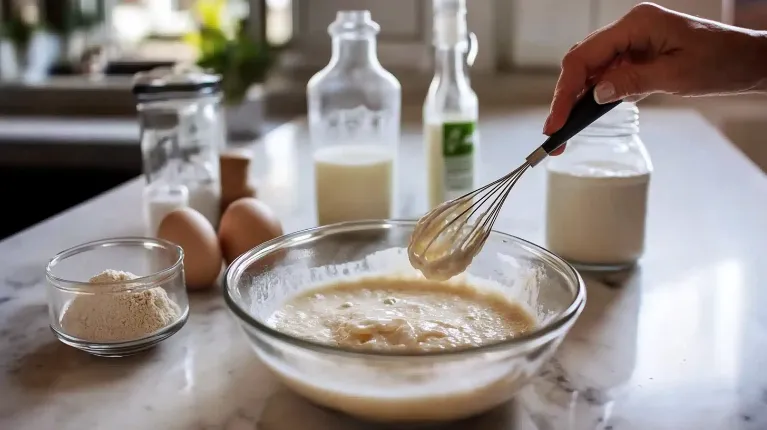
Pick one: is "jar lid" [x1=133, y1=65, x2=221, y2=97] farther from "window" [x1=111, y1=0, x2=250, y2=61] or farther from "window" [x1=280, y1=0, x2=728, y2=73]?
"window" [x1=111, y1=0, x2=250, y2=61]

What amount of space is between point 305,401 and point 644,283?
46cm

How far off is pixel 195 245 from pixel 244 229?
0.07 meters

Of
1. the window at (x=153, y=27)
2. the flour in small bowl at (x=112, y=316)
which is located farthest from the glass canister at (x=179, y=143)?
the window at (x=153, y=27)

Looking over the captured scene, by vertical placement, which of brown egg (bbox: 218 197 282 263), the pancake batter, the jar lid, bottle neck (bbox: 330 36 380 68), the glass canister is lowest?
the pancake batter

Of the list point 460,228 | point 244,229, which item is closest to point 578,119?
point 460,228

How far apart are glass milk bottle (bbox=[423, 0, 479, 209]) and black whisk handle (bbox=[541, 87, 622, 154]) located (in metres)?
0.27

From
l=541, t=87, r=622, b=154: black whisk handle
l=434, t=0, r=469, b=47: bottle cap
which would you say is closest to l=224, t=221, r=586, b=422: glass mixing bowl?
l=541, t=87, r=622, b=154: black whisk handle

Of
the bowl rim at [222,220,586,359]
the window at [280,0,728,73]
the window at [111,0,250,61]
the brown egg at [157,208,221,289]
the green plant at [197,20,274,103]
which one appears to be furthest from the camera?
the window at [111,0,250,61]

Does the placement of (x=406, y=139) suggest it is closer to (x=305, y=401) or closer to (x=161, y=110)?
(x=161, y=110)

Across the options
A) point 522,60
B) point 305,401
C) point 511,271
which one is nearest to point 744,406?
point 511,271

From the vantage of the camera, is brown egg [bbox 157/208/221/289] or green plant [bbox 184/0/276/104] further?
green plant [bbox 184/0/276/104]

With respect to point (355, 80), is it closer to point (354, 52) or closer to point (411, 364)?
point (354, 52)

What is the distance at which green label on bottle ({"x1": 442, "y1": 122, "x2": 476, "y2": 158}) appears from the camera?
102cm

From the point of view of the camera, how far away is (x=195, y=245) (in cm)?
87
